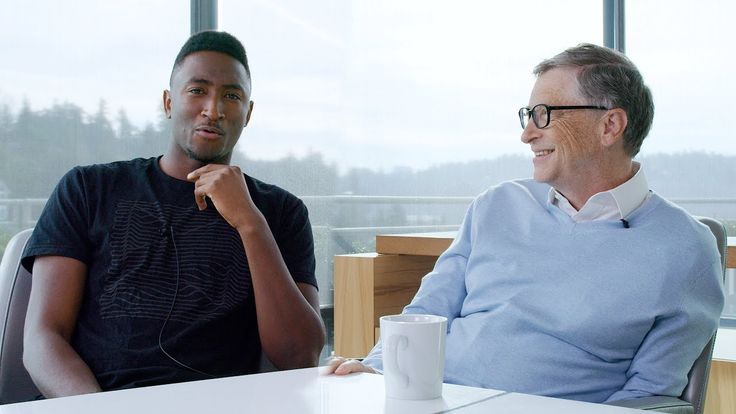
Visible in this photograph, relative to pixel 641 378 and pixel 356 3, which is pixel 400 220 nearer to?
pixel 356 3

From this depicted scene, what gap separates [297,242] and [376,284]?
0.72 m

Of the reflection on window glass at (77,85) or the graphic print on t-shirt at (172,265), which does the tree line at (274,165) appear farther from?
the graphic print on t-shirt at (172,265)

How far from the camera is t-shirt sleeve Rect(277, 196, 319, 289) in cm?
173

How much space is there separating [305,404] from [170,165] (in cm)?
101

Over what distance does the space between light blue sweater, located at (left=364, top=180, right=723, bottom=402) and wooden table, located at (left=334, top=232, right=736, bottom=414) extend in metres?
0.65

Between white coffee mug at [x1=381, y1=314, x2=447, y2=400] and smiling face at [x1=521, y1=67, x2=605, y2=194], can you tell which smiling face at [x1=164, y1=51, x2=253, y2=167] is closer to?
smiling face at [x1=521, y1=67, x2=605, y2=194]

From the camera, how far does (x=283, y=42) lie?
3.80m

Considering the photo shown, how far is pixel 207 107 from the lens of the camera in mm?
1706

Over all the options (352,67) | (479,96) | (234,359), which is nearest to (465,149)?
(479,96)

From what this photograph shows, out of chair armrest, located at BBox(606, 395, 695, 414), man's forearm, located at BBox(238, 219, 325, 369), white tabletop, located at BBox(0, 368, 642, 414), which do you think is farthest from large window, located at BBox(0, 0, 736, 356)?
chair armrest, located at BBox(606, 395, 695, 414)

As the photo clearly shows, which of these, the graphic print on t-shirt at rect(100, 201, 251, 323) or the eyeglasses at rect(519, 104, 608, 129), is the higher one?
the eyeglasses at rect(519, 104, 608, 129)

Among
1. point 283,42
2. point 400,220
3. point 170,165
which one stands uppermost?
point 283,42

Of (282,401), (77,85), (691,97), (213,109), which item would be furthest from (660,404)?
(691,97)

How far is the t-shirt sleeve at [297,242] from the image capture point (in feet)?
5.67
